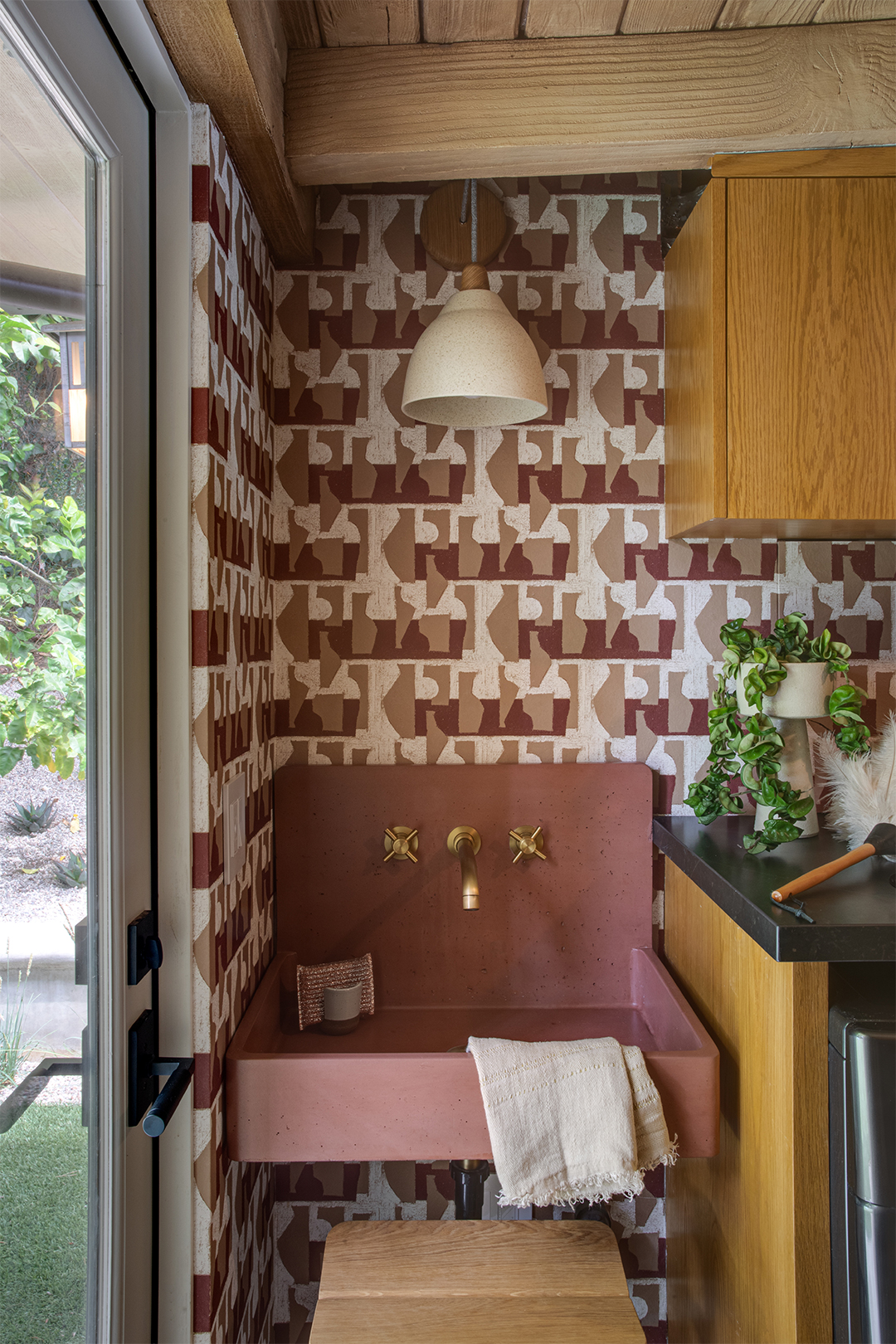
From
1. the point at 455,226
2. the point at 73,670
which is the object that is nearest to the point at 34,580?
the point at 73,670

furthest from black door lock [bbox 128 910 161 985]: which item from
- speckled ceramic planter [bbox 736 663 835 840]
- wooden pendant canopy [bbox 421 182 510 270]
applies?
wooden pendant canopy [bbox 421 182 510 270]

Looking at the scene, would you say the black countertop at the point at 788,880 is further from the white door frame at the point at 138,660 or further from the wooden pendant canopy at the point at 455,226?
the wooden pendant canopy at the point at 455,226

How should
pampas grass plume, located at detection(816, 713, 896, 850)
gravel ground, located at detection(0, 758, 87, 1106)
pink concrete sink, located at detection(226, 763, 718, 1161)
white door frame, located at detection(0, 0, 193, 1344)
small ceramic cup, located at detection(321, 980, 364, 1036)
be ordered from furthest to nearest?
1. pink concrete sink, located at detection(226, 763, 718, 1161)
2. small ceramic cup, located at detection(321, 980, 364, 1036)
3. pampas grass plume, located at detection(816, 713, 896, 850)
4. white door frame, located at detection(0, 0, 193, 1344)
5. gravel ground, located at detection(0, 758, 87, 1106)

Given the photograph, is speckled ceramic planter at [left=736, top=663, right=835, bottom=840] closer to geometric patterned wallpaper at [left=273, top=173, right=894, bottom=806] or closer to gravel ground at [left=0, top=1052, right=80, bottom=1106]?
geometric patterned wallpaper at [left=273, top=173, right=894, bottom=806]

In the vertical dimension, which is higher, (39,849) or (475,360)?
(475,360)

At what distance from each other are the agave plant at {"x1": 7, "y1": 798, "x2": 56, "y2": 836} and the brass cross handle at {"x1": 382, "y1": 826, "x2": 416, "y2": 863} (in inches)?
31.3

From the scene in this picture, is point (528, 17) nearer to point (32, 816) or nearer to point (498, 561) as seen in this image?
point (498, 561)

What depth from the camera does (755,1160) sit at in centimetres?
117

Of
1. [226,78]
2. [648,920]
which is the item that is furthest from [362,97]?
[648,920]

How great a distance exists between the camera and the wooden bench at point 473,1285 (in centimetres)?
110

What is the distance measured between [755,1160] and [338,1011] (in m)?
0.71

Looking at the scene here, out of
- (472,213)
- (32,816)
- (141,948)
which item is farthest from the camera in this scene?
(472,213)

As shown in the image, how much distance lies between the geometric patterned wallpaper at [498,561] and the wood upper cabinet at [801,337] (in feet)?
1.01

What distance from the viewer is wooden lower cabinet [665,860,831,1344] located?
106 cm
